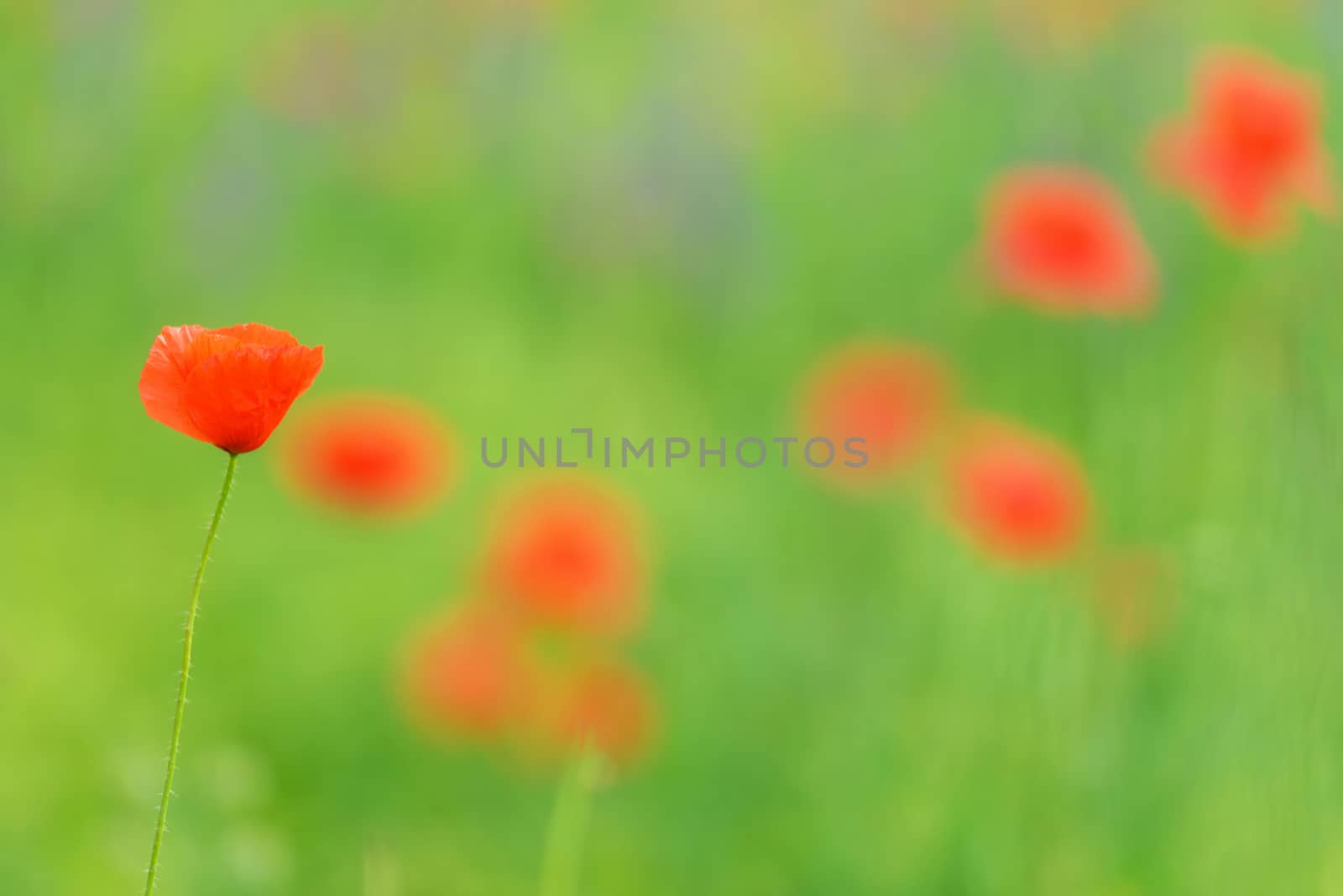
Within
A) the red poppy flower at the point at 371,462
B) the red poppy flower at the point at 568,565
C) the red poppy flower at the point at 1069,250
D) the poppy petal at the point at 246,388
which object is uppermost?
the red poppy flower at the point at 1069,250

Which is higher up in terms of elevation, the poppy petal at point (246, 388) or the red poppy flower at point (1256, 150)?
Result: the red poppy flower at point (1256, 150)

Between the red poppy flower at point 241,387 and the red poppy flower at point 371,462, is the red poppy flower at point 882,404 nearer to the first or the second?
the red poppy flower at point 371,462

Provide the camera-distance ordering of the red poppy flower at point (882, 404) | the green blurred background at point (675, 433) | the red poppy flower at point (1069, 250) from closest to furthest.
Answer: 1. the green blurred background at point (675, 433)
2. the red poppy flower at point (1069, 250)
3. the red poppy flower at point (882, 404)

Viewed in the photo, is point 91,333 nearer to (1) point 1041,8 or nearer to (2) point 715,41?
(2) point 715,41

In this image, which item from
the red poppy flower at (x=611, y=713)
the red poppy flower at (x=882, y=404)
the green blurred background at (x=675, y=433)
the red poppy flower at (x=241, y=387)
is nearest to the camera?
the red poppy flower at (x=241, y=387)

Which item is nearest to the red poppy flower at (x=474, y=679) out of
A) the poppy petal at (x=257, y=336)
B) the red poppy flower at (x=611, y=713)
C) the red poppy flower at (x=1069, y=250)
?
the red poppy flower at (x=611, y=713)

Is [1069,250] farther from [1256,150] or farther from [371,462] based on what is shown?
[371,462]
